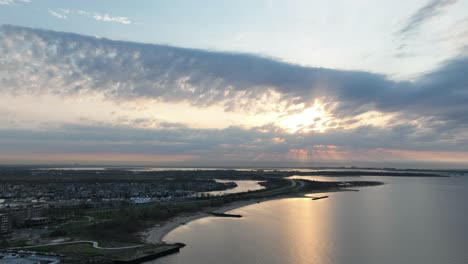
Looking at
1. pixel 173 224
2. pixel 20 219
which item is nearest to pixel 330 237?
pixel 173 224

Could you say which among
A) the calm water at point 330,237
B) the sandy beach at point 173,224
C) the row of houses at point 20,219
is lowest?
the calm water at point 330,237

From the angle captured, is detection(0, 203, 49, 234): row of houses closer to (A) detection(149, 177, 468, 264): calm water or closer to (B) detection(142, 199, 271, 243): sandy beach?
(B) detection(142, 199, 271, 243): sandy beach

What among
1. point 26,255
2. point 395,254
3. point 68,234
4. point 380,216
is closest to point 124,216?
point 68,234

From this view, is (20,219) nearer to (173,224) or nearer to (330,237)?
(173,224)

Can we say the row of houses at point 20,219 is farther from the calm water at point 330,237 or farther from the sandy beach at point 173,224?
the calm water at point 330,237

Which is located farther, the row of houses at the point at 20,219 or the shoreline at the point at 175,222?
the row of houses at the point at 20,219

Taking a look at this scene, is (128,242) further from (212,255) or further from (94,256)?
(212,255)

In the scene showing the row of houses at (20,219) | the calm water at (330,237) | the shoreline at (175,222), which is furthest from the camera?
the row of houses at (20,219)

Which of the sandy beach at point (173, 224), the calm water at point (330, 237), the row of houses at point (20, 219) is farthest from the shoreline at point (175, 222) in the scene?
the row of houses at point (20, 219)
